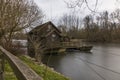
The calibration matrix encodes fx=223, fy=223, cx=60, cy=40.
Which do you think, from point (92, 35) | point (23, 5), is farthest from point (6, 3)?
point (92, 35)

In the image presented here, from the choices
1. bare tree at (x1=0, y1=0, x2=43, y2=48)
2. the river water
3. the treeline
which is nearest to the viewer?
bare tree at (x1=0, y1=0, x2=43, y2=48)

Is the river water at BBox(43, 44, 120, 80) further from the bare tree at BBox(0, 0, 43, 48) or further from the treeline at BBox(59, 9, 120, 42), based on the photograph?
the treeline at BBox(59, 9, 120, 42)

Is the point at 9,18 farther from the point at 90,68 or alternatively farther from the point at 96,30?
the point at 96,30

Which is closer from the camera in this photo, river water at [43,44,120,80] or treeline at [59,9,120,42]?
river water at [43,44,120,80]

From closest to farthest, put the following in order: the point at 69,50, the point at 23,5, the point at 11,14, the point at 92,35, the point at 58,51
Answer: the point at 11,14 → the point at 23,5 → the point at 58,51 → the point at 69,50 → the point at 92,35

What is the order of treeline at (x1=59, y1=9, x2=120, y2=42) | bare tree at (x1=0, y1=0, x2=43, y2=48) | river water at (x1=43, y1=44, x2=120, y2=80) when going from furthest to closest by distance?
treeline at (x1=59, y1=9, x2=120, y2=42)
river water at (x1=43, y1=44, x2=120, y2=80)
bare tree at (x1=0, y1=0, x2=43, y2=48)

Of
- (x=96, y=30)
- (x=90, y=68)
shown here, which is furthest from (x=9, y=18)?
(x=96, y=30)

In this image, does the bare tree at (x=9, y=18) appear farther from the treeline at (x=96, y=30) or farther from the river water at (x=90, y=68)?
the treeline at (x=96, y=30)

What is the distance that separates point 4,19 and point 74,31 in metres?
78.9

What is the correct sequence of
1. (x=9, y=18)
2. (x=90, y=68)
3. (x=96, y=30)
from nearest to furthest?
(x=9, y=18)
(x=90, y=68)
(x=96, y=30)

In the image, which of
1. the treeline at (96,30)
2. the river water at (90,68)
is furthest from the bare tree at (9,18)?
the treeline at (96,30)

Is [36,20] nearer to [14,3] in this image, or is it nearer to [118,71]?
[14,3]

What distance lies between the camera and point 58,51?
5012cm

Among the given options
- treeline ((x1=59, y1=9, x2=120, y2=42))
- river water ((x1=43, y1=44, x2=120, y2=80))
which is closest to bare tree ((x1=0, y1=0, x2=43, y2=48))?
river water ((x1=43, y1=44, x2=120, y2=80))
